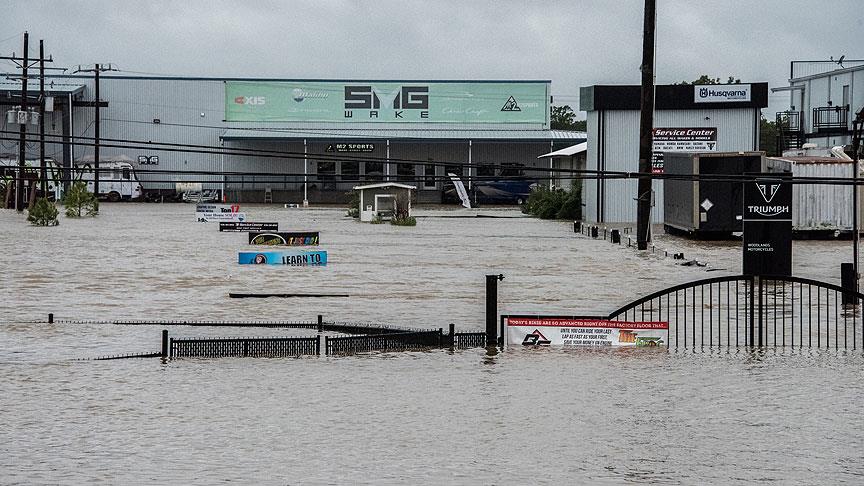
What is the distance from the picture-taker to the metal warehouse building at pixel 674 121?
60.2 meters

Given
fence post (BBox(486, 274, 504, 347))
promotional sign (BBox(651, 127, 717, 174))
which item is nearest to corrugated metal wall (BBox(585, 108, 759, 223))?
promotional sign (BBox(651, 127, 717, 174))

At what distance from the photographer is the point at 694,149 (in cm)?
6028

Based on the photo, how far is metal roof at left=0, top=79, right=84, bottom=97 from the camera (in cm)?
9300

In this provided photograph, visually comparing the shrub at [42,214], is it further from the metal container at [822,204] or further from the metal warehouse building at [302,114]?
the metal warehouse building at [302,114]

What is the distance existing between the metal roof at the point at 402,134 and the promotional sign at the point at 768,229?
6224cm

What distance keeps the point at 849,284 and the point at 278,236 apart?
21313mm

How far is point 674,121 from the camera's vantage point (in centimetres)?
6053

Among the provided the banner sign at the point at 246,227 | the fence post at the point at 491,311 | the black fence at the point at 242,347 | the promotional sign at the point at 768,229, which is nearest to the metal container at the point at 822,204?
the banner sign at the point at 246,227

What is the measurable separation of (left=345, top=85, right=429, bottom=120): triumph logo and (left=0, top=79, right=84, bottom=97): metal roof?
1944 centimetres

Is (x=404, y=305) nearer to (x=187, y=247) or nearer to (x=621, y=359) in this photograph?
(x=621, y=359)

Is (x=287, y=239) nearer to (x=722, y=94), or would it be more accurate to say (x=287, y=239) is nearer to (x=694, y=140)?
(x=694, y=140)

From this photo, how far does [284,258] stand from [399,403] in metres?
21.4

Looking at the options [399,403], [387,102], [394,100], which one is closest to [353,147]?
[387,102]

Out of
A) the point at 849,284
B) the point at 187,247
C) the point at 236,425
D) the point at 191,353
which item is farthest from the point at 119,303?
the point at 187,247
